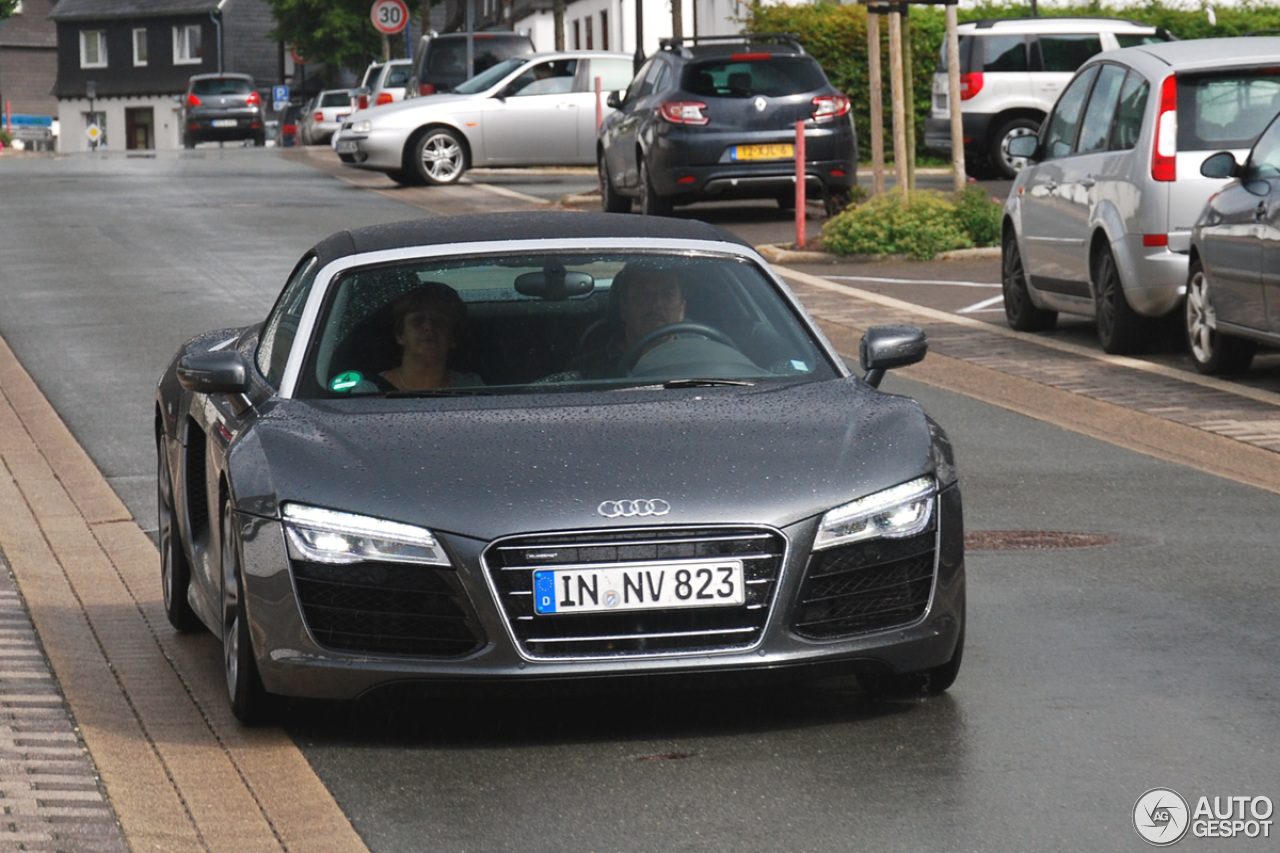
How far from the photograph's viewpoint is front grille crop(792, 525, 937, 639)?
5.56 m

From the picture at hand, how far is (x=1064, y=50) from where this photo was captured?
100 ft

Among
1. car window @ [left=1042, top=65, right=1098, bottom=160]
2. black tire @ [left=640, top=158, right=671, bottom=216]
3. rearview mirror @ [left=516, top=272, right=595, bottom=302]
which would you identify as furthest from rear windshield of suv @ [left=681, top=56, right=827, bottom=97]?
rearview mirror @ [left=516, top=272, right=595, bottom=302]

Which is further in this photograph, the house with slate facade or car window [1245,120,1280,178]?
the house with slate facade

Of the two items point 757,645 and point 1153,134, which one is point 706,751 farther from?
point 1153,134

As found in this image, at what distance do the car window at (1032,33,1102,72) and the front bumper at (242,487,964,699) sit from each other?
83.8ft

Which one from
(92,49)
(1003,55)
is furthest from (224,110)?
(92,49)

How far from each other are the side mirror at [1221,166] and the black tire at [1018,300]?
3.10m

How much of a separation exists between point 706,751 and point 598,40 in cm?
5763

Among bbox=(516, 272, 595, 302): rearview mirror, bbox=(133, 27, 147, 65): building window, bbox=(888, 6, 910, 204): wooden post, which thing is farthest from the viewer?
bbox=(133, 27, 147, 65): building window

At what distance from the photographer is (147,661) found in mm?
6785

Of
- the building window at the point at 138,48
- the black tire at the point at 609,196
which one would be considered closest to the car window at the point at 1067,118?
the black tire at the point at 609,196

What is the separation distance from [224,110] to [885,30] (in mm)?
34235

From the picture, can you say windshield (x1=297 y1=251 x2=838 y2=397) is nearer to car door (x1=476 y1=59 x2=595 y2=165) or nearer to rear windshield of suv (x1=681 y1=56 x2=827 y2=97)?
rear windshield of suv (x1=681 y1=56 x2=827 y2=97)

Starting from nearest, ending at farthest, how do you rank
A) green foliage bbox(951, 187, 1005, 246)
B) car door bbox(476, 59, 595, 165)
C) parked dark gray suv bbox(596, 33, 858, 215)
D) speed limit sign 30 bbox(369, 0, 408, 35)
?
green foliage bbox(951, 187, 1005, 246), parked dark gray suv bbox(596, 33, 858, 215), car door bbox(476, 59, 595, 165), speed limit sign 30 bbox(369, 0, 408, 35)
